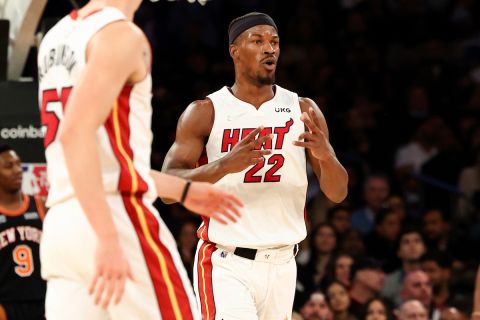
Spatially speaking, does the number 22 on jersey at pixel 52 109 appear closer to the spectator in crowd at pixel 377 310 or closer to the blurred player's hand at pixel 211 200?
the blurred player's hand at pixel 211 200

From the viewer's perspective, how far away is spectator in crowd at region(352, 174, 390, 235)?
12797 millimetres

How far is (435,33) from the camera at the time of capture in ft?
50.7

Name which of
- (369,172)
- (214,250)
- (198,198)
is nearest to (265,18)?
(214,250)

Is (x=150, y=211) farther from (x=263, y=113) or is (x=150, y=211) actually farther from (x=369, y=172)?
(x=369, y=172)

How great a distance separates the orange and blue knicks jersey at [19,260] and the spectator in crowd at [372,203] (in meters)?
4.92

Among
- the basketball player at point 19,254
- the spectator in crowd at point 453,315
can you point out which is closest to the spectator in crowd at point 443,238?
the spectator in crowd at point 453,315

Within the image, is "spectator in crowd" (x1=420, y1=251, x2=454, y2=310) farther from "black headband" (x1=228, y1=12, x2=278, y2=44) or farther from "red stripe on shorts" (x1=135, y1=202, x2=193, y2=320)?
"red stripe on shorts" (x1=135, y1=202, x2=193, y2=320)

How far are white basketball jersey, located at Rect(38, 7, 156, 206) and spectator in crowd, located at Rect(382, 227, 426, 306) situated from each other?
7.39 m

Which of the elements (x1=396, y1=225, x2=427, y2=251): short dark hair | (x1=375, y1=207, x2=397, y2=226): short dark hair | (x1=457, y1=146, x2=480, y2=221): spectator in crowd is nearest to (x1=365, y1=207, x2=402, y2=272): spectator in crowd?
(x1=375, y1=207, x2=397, y2=226): short dark hair

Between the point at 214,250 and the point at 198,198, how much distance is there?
7.17 ft

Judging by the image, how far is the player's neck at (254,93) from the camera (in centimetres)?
698

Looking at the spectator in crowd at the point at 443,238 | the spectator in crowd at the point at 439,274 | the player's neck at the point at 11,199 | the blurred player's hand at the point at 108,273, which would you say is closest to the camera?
the blurred player's hand at the point at 108,273

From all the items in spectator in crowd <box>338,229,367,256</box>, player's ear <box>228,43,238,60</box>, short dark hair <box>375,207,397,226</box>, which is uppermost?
player's ear <box>228,43,238,60</box>

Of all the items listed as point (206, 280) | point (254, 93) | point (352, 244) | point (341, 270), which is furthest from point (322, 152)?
point (352, 244)
